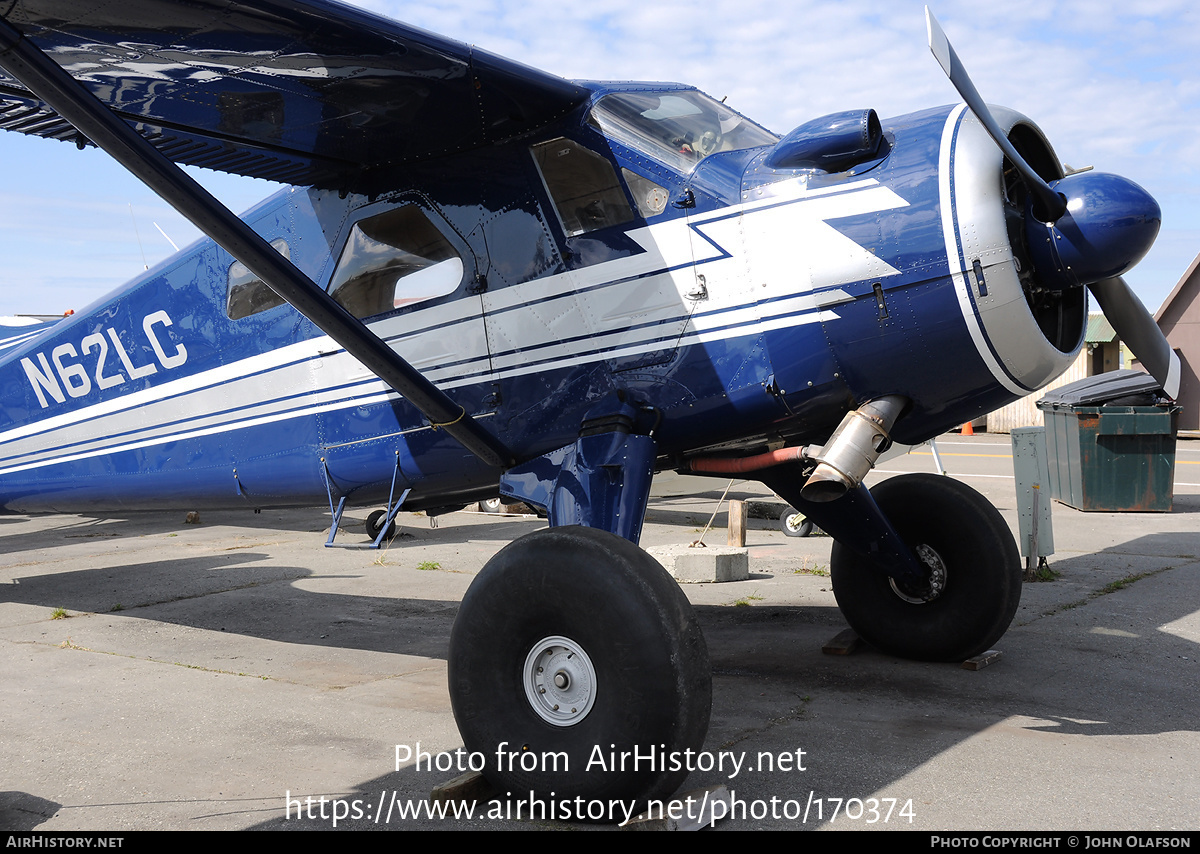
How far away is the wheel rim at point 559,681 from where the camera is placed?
3.63 metres

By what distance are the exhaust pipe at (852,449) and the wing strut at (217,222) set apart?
5.29 ft

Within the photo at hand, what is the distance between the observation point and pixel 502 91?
173 inches

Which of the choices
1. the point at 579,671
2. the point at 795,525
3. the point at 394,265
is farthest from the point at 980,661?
the point at 795,525

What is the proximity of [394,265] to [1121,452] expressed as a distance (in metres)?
11.0

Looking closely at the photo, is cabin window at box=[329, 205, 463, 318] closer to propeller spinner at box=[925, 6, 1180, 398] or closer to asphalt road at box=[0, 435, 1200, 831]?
asphalt road at box=[0, 435, 1200, 831]

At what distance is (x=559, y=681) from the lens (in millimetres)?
3689

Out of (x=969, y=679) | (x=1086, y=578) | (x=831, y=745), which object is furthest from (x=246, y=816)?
(x=1086, y=578)

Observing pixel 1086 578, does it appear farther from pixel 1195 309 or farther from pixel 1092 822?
pixel 1195 309

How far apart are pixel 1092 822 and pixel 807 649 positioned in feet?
9.03

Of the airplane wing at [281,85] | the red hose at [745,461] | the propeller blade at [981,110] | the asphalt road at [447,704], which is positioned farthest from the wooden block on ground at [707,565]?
the propeller blade at [981,110]

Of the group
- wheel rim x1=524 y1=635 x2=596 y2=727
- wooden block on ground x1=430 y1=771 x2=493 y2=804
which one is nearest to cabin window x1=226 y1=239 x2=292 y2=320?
wheel rim x1=524 y1=635 x2=596 y2=727

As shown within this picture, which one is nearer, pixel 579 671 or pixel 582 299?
pixel 579 671

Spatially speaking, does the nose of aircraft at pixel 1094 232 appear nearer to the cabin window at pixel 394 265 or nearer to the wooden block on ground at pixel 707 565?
the cabin window at pixel 394 265

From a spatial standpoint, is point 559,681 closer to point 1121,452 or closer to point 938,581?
point 938,581
